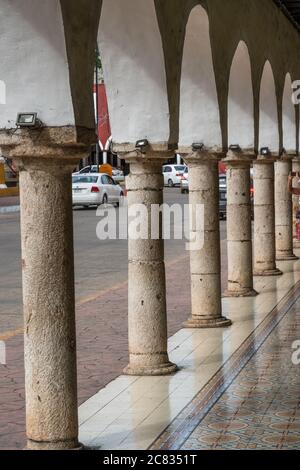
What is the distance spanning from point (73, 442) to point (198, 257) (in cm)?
605

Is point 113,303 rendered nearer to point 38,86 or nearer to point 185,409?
point 185,409

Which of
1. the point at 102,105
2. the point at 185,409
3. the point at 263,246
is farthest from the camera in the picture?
the point at 102,105

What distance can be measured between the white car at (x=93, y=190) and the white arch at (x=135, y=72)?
29.6 metres

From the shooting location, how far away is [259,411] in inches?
355

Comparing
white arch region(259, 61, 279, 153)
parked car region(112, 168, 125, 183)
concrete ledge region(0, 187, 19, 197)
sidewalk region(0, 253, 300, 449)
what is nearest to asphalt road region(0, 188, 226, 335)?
sidewalk region(0, 253, 300, 449)

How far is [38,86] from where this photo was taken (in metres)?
7.78

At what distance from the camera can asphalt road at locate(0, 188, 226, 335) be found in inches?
639

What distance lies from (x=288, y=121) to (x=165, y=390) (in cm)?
1342

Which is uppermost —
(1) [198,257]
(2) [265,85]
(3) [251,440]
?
(2) [265,85]

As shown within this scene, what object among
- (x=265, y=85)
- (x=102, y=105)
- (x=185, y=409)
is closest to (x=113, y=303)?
(x=265, y=85)
